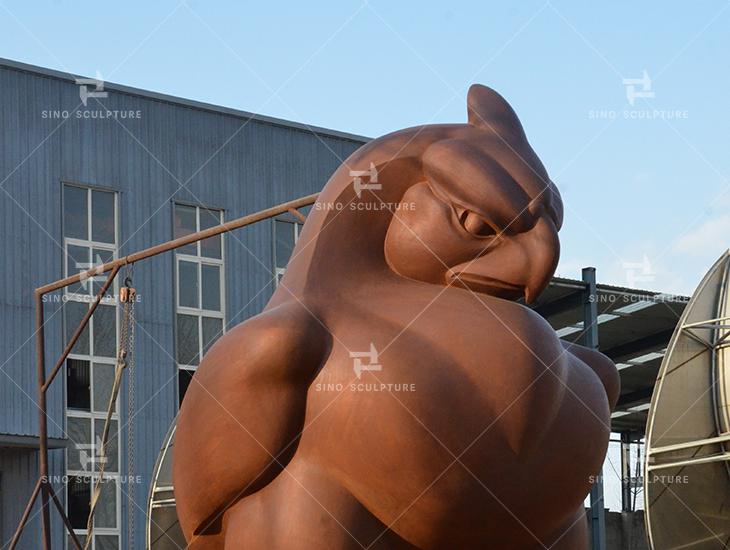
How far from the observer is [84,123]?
20.6 meters

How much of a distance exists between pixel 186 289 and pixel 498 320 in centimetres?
1835

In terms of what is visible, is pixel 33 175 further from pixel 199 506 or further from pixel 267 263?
pixel 199 506

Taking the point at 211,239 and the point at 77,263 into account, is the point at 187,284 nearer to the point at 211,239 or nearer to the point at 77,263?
the point at 211,239

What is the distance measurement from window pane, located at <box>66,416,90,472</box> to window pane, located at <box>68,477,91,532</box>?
28cm

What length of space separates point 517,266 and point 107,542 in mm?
17959

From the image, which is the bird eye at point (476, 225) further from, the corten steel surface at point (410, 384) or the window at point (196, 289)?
the window at point (196, 289)

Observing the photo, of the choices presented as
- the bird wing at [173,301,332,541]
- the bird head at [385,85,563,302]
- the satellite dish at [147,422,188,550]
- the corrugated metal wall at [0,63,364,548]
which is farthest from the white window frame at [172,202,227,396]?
the bird head at [385,85,563,302]

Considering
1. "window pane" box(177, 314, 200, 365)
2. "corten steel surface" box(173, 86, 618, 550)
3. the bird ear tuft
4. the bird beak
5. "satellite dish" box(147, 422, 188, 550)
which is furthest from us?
"window pane" box(177, 314, 200, 365)

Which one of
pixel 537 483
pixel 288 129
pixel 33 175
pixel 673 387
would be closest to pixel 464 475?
pixel 537 483

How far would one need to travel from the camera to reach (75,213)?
20.3 m

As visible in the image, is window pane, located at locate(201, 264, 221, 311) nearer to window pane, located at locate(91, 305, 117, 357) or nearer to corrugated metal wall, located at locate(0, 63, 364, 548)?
corrugated metal wall, located at locate(0, 63, 364, 548)

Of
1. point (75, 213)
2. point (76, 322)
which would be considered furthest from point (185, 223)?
point (76, 322)

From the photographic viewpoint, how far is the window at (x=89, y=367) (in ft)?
63.4

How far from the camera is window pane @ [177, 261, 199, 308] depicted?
20.9 m
